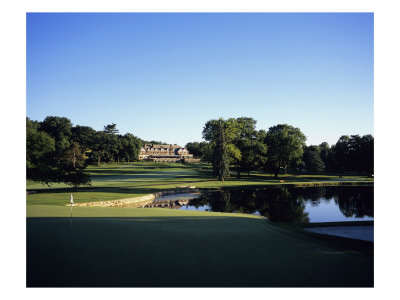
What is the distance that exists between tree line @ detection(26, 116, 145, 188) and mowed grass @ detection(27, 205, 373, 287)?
1478 centimetres

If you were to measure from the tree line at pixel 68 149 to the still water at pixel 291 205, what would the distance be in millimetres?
12496

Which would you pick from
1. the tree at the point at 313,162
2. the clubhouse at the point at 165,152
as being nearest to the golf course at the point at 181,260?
the tree at the point at 313,162

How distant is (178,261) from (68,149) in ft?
82.8

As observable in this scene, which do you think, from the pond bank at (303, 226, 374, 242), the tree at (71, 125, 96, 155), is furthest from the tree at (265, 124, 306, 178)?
the tree at (71, 125, 96, 155)

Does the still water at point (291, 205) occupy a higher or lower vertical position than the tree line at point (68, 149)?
lower

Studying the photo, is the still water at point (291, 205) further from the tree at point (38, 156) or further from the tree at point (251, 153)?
the tree at point (251, 153)

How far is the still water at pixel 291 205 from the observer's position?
21125 mm

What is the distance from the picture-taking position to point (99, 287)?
479cm

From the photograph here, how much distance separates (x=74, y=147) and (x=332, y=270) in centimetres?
2707

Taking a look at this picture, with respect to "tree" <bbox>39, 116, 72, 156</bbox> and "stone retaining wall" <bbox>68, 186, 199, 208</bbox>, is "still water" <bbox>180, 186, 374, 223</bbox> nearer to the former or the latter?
"stone retaining wall" <bbox>68, 186, 199, 208</bbox>
